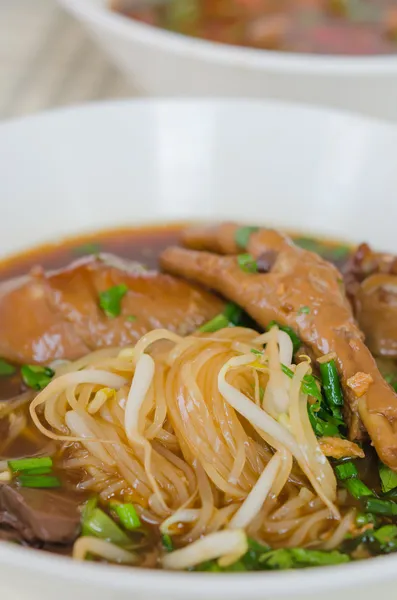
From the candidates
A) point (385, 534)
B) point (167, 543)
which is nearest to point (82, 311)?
point (167, 543)

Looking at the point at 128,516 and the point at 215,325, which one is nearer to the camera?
the point at 128,516

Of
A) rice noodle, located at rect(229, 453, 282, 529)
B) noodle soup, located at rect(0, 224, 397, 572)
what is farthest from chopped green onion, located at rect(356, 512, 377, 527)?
rice noodle, located at rect(229, 453, 282, 529)

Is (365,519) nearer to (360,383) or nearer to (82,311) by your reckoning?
(360,383)

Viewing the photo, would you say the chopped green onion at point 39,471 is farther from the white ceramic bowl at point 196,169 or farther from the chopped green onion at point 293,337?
the white ceramic bowl at point 196,169

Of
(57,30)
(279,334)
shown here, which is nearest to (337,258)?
(279,334)

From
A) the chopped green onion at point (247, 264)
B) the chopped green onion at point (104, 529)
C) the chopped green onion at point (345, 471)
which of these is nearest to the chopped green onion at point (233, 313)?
the chopped green onion at point (247, 264)
